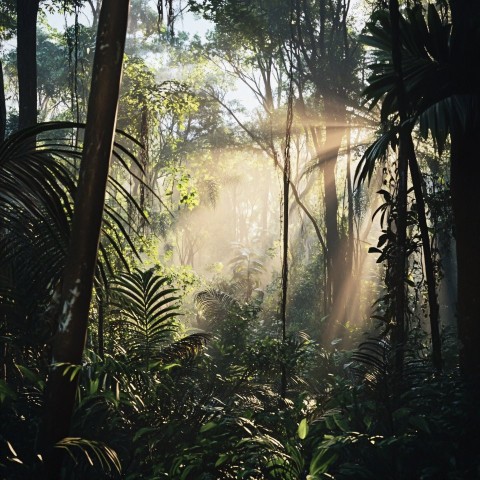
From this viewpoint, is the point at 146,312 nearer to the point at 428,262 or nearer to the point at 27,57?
the point at 428,262

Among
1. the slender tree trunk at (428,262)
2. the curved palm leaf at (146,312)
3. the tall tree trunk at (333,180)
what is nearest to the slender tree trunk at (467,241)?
the slender tree trunk at (428,262)

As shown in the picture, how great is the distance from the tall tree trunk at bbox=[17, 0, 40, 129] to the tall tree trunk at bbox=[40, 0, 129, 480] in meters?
5.56

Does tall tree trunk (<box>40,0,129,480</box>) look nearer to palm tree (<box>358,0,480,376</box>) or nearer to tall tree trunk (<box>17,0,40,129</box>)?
palm tree (<box>358,0,480,376</box>)

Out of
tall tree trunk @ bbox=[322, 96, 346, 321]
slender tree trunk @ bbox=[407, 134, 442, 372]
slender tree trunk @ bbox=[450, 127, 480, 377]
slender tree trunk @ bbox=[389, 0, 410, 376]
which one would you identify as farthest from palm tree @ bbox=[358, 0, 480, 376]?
tall tree trunk @ bbox=[322, 96, 346, 321]

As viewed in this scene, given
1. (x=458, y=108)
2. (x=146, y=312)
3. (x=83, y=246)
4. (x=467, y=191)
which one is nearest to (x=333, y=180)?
(x=467, y=191)

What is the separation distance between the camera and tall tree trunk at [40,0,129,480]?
319 cm

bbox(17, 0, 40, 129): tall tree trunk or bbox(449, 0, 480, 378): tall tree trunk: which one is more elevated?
bbox(17, 0, 40, 129): tall tree trunk

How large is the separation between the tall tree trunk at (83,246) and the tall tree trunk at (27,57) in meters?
5.56

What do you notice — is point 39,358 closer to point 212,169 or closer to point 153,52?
point 212,169

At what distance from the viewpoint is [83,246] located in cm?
322

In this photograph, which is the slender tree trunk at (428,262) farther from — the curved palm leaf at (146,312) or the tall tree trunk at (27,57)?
the tall tree trunk at (27,57)

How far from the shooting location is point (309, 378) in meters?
12.3

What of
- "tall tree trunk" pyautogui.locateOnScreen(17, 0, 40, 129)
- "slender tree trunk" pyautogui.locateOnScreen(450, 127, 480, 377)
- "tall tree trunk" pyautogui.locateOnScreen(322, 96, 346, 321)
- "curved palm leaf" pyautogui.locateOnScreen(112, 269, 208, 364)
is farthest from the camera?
"tall tree trunk" pyautogui.locateOnScreen(322, 96, 346, 321)

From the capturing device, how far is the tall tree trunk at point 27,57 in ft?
27.5
